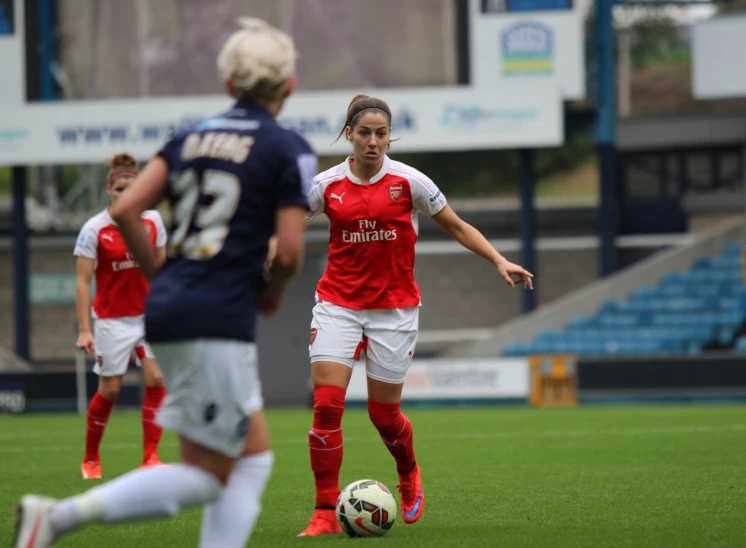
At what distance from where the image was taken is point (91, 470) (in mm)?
8562

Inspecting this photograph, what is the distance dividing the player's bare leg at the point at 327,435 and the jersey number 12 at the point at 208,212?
7.21ft

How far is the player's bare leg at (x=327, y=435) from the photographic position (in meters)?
5.85

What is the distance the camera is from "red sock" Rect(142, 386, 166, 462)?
873cm

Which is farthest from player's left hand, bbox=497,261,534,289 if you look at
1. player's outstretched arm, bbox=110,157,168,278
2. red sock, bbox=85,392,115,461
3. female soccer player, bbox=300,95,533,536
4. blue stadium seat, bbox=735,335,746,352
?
blue stadium seat, bbox=735,335,746,352

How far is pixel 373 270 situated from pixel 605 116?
1737 centimetres

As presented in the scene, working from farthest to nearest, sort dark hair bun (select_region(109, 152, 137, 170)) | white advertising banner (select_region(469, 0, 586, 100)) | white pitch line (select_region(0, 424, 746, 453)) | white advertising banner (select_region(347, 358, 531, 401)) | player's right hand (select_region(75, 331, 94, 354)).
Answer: white advertising banner (select_region(469, 0, 586, 100)) → white advertising banner (select_region(347, 358, 531, 401)) → white pitch line (select_region(0, 424, 746, 453)) → dark hair bun (select_region(109, 152, 137, 170)) → player's right hand (select_region(75, 331, 94, 354))

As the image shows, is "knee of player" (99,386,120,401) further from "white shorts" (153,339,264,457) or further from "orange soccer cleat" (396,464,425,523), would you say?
"white shorts" (153,339,264,457)

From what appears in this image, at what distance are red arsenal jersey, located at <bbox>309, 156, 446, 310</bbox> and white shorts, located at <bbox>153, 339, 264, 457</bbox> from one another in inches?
91.8

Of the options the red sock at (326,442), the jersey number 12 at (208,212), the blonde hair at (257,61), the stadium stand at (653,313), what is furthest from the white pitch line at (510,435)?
the stadium stand at (653,313)

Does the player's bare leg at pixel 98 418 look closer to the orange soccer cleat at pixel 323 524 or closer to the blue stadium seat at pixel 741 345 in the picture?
the orange soccer cleat at pixel 323 524

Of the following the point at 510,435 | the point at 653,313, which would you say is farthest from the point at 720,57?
the point at 510,435

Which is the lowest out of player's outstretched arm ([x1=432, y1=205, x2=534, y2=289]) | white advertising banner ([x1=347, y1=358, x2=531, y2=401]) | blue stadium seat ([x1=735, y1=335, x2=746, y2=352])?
white advertising banner ([x1=347, y1=358, x2=531, y2=401])

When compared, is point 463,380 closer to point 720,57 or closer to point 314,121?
point 314,121

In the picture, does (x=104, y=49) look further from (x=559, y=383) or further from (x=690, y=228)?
(x=690, y=228)
